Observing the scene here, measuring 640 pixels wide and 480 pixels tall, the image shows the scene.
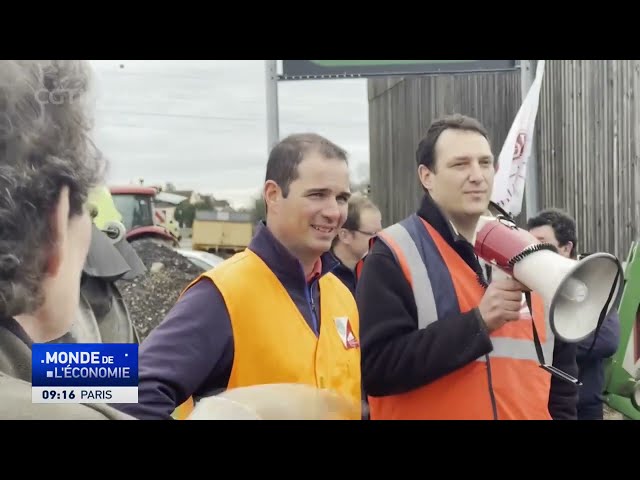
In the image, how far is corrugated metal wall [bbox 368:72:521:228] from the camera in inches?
113

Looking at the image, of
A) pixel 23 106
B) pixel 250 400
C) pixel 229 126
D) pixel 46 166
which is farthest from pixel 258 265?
pixel 23 106

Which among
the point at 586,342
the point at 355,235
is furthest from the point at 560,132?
the point at 355,235

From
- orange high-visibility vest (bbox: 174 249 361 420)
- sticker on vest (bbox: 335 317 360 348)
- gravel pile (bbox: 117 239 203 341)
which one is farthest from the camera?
gravel pile (bbox: 117 239 203 341)

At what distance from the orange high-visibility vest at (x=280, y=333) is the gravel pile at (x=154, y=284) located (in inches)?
12.0

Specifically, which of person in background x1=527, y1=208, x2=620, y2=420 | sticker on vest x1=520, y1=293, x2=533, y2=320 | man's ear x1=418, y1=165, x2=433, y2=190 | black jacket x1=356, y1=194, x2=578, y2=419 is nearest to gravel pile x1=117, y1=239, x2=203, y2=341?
black jacket x1=356, y1=194, x2=578, y2=419

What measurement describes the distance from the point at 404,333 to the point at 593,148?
1.27 meters

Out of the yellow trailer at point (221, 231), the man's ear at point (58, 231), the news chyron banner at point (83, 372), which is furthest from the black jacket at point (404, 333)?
the man's ear at point (58, 231)

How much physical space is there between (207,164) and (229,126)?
0.16 meters

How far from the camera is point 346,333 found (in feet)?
8.77

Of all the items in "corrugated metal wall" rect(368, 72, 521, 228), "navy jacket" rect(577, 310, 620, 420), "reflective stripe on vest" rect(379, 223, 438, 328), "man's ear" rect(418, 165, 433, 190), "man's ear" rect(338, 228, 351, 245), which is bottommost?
"navy jacket" rect(577, 310, 620, 420)

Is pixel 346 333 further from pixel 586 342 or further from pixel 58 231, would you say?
pixel 58 231

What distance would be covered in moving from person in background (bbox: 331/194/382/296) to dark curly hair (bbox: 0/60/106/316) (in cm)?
93

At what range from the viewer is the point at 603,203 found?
3.23 m

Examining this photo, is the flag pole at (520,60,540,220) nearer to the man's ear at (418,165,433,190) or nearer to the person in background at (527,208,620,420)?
the person in background at (527,208,620,420)
